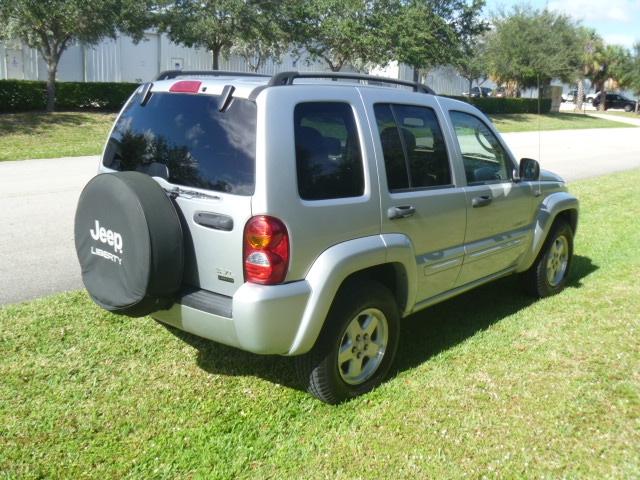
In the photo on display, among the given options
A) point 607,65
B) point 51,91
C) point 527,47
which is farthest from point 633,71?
point 51,91

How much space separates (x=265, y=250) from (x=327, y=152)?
2.32 ft

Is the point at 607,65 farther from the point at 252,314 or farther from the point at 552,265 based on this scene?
the point at 252,314

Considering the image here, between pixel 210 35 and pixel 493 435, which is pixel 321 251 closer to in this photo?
pixel 493 435

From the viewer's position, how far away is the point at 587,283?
6453 mm

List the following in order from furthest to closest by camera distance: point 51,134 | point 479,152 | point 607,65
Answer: point 607,65 < point 51,134 < point 479,152

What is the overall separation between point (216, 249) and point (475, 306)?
120 inches

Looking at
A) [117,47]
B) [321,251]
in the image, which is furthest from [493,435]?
[117,47]

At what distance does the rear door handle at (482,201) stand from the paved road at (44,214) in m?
3.44

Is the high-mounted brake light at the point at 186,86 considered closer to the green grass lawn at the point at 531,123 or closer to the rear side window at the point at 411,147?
the rear side window at the point at 411,147

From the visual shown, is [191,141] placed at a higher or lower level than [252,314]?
higher

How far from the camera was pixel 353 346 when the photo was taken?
12.8ft

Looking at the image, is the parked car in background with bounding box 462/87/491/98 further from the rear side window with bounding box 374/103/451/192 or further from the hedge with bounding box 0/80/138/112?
the rear side window with bounding box 374/103/451/192

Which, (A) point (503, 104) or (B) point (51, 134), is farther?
(A) point (503, 104)

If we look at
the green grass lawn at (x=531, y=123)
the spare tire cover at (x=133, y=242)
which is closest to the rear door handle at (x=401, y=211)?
the spare tire cover at (x=133, y=242)
